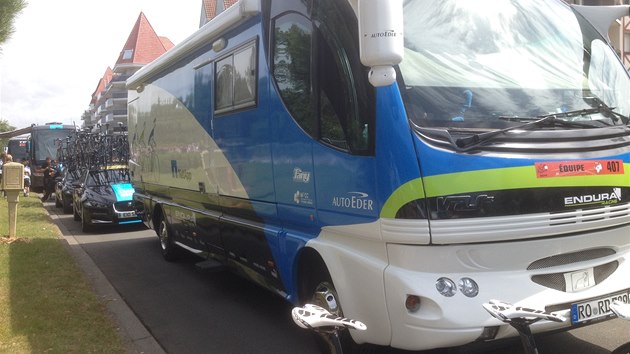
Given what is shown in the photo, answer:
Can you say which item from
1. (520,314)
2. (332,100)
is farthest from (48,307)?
(520,314)

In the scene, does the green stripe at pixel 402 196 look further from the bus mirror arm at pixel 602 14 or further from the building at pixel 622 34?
the building at pixel 622 34

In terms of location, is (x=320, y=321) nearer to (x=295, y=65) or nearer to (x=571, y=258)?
(x=571, y=258)

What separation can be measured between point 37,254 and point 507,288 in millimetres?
8326

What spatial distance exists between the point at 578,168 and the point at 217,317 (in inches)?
162

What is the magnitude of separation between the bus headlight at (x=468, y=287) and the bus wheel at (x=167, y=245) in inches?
247

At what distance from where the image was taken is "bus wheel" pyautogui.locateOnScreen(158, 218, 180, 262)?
8.95 metres

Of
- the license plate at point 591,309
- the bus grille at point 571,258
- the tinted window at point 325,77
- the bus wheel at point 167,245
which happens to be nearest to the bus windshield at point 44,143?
the bus wheel at point 167,245

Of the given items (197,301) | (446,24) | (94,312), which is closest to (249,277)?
(197,301)

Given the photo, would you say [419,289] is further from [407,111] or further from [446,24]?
[446,24]

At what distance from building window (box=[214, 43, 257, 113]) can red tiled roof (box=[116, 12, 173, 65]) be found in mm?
78370

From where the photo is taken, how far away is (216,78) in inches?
247

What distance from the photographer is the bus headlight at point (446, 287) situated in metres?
3.38

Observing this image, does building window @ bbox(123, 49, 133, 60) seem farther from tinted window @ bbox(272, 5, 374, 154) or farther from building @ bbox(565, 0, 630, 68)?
tinted window @ bbox(272, 5, 374, 154)

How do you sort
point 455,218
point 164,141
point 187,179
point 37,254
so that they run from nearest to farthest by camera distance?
point 455,218 → point 187,179 → point 164,141 → point 37,254
